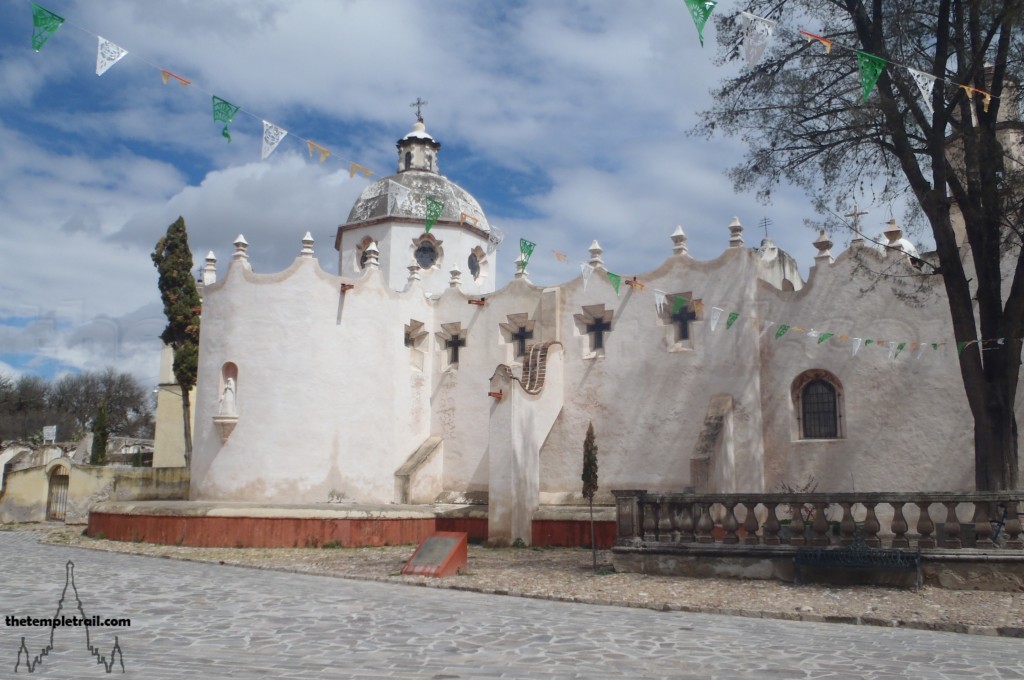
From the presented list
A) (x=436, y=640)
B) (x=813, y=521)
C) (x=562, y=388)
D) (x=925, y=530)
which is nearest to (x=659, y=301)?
(x=562, y=388)

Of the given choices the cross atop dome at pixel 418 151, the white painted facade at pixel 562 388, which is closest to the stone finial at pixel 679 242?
the white painted facade at pixel 562 388

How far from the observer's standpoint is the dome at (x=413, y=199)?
91.6 ft

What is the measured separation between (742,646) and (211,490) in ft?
51.3

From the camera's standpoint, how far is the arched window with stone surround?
18.5m

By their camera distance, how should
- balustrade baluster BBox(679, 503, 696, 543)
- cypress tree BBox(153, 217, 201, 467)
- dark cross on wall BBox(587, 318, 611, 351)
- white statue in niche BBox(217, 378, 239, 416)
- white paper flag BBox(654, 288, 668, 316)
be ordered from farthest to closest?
cypress tree BBox(153, 217, 201, 467), dark cross on wall BBox(587, 318, 611, 351), white statue in niche BBox(217, 378, 239, 416), white paper flag BBox(654, 288, 668, 316), balustrade baluster BBox(679, 503, 696, 543)

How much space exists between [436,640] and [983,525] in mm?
7384

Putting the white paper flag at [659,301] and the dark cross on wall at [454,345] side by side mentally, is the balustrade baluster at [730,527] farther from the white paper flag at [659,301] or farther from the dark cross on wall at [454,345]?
the dark cross on wall at [454,345]

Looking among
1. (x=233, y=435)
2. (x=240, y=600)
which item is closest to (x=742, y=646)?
(x=240, y=600)

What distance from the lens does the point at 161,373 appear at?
33281 millimetres

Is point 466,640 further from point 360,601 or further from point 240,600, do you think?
point 240,600

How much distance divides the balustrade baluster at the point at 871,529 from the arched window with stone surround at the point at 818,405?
6.80 metres

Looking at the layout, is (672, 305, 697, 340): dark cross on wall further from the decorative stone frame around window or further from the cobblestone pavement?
the cobblestone pavement

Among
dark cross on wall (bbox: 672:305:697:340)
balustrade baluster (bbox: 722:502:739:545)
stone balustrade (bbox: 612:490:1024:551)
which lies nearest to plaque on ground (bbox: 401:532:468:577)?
stone balustrade (bbox: 612:490:1024:551)

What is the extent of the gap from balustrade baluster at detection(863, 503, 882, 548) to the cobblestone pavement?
2820 mm
